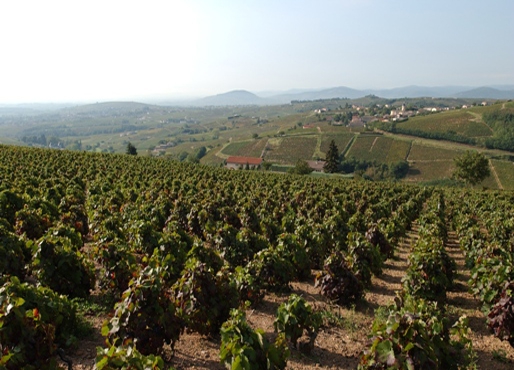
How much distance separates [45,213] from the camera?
1614 centimetres

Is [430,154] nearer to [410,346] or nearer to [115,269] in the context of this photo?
[115,269]

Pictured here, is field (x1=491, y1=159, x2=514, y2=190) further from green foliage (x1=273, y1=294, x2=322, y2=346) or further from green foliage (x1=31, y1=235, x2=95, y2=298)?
green foliage (x1=31, y1=235, x2=95, y2=298)

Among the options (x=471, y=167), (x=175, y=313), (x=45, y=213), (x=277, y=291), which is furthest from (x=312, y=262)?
(x=471, y=167)

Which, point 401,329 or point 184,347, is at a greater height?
point 401,329

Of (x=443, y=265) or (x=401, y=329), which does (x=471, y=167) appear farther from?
(x=401, y=329)

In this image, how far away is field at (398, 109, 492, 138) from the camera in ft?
434

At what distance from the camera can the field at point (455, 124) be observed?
132150 millimetres

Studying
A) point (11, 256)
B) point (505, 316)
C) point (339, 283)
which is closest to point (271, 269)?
point (339, 283)

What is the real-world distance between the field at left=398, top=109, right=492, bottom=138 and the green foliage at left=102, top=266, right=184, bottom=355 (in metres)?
149

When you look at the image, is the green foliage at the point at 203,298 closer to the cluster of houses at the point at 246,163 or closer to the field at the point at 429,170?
the field at the point at 429,170

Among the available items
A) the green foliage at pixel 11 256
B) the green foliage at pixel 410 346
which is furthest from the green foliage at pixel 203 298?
the green foliage at pixel 11 256

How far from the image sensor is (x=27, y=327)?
236 inches

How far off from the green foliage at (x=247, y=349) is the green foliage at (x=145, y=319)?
54.0 inches

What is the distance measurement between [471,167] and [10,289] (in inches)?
2896
